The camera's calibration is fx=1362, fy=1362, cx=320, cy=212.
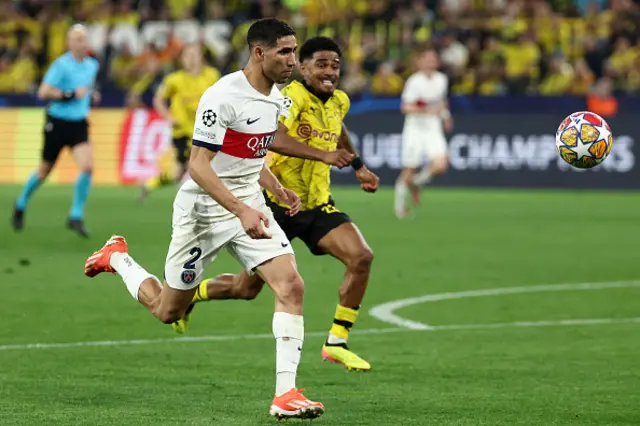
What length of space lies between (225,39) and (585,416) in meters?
24.9

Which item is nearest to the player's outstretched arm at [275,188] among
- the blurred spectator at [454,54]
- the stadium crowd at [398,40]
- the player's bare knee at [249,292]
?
the player's bare knee at [249,292]

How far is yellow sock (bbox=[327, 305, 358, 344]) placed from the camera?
8.71m

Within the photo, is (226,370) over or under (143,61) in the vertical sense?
under

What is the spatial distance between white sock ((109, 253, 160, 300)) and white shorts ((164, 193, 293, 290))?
735mm

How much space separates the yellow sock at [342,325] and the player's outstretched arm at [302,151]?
1010 millimetres

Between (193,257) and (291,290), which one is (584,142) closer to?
(291,290)

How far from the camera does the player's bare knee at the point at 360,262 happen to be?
29.3ft

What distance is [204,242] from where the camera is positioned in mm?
7480

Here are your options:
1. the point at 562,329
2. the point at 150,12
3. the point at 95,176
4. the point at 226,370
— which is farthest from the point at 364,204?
the point at 226,370

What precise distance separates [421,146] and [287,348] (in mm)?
15974

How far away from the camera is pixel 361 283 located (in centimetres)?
898

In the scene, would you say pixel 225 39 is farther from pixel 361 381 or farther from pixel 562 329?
pixel 361 381

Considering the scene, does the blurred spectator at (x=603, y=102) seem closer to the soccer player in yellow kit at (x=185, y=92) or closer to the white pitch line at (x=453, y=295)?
the soccer player in yellow kit at (x=185, y=92)

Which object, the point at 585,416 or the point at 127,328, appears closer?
the point at 585,416
